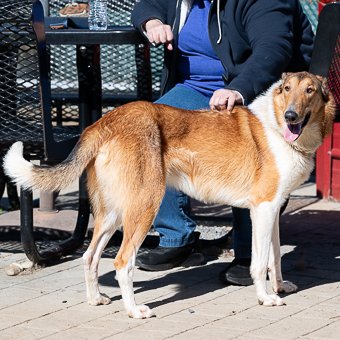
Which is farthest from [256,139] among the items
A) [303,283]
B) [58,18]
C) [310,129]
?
[58,18]

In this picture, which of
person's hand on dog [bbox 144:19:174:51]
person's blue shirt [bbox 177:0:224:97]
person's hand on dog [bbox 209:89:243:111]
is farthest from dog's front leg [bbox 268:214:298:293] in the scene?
person's hand on dog [bbox 144:19:174:51]

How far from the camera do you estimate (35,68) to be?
509cm

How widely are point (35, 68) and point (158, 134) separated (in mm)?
988

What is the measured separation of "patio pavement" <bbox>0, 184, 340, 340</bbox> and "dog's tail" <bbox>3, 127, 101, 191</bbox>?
655mm

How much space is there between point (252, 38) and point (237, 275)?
1.30 meters

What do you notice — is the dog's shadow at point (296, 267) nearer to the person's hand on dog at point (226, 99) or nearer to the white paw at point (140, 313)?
the white paw at point (140, 313)

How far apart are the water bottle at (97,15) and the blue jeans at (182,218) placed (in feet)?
2.46

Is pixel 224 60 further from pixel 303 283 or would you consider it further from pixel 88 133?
pixel 303 283

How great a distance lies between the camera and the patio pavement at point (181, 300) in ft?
13.9

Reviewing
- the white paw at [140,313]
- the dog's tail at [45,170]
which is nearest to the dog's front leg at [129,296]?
the white paw at [140,313]

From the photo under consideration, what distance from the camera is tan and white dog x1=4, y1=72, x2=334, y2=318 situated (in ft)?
14.6

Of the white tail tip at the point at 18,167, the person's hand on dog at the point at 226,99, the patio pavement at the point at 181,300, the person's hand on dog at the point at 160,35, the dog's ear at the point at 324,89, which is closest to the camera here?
the patio pavement at the point at 181,300

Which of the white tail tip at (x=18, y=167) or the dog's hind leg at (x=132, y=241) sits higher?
the white tail tip at (x=18, y=167)

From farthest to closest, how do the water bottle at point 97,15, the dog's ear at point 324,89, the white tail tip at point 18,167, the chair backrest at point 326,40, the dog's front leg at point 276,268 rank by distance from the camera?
the water bottle at point 97,15
the chair backrest at point 326,40
the dog's front leg at point 276,268
the dog's ear at point 324,89
the white tail tip at point 18,167
